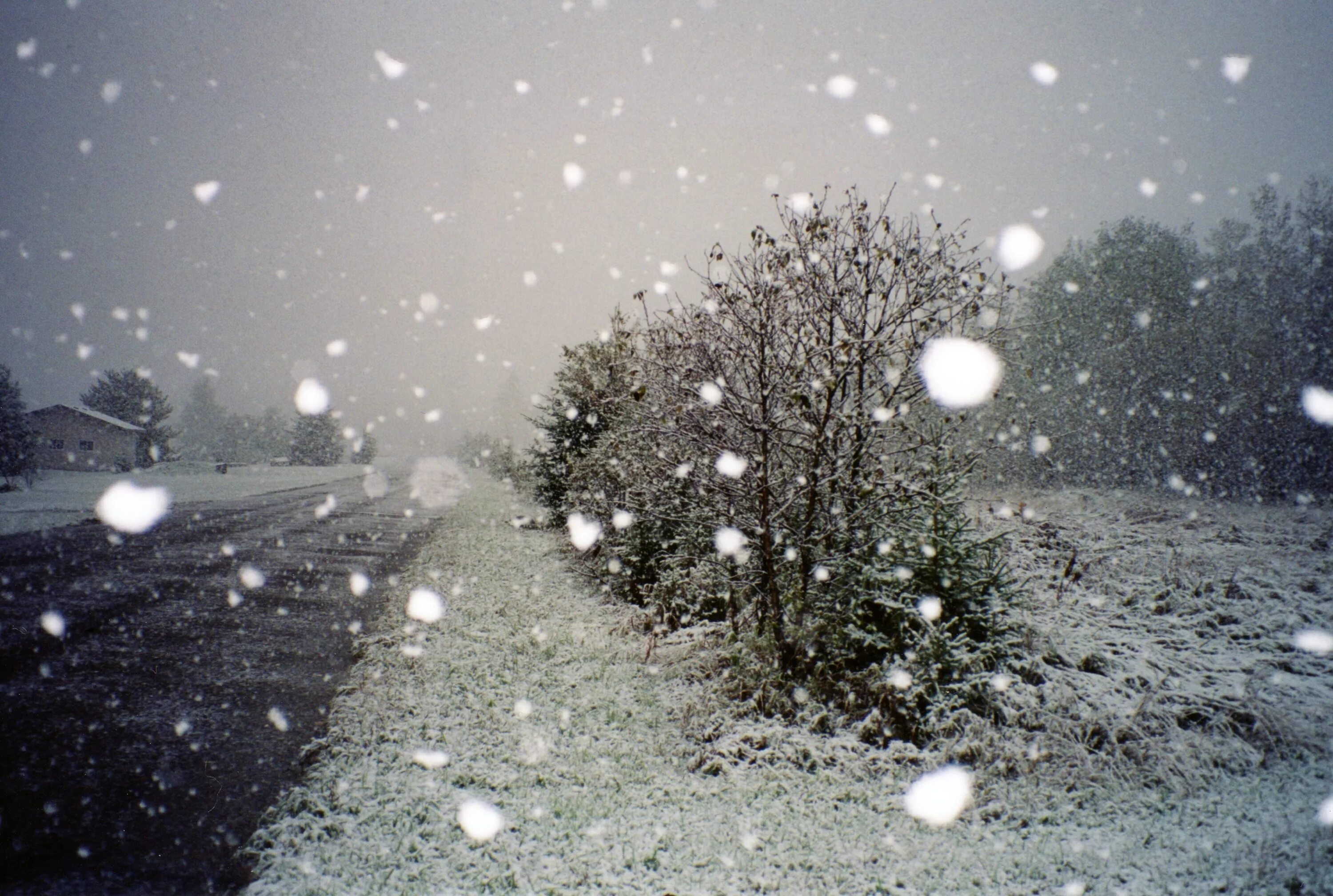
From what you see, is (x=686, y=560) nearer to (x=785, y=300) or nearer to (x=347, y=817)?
(x=785, y=300)

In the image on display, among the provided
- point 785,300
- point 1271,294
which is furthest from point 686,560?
point 1271,294

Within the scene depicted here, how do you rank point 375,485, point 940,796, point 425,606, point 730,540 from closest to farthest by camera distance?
point 940,796, point 730,540, point 425,606, point 375,485

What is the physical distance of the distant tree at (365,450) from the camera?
90.4 m

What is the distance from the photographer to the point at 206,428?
102 metres

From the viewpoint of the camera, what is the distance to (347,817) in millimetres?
4168

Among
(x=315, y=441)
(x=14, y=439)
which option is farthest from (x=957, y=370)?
(x=315, y=441)

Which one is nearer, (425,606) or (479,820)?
(479,820)

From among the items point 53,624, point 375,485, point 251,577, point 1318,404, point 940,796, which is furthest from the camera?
point 375,485

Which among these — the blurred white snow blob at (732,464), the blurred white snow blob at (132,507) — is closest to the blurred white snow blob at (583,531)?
the blurred white snow blob at (732,464)

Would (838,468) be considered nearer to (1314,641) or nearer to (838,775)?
(838,775)

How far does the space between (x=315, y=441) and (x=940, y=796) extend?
85.2m

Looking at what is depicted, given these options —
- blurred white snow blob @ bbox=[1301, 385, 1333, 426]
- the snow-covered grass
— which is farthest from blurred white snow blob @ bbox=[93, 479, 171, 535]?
blurred white snow blob @ bbox=[1301, 385, 1333, 426]

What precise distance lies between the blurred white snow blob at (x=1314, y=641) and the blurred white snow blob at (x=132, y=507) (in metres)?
23.4

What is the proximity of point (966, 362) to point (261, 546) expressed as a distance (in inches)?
677
